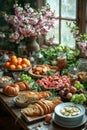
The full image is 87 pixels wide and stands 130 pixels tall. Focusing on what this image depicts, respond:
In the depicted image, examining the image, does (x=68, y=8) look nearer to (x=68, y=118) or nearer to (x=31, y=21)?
(x=31, y=21)

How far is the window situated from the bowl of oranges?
62 centimetres

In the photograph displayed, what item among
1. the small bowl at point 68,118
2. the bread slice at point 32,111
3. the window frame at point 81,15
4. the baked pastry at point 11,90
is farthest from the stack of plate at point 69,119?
the window frame at point 81,15

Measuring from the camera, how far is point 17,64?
2713 millimetres

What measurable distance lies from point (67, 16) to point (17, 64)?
788 millimetres

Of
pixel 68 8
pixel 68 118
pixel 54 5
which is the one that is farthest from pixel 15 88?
pixel 54 5

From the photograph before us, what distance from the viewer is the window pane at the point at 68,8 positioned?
2947 mm

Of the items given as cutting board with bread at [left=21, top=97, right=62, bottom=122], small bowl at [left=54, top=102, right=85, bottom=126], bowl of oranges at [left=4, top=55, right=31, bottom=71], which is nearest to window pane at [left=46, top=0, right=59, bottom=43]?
bowl of oranges at [left=4, top=55, right=31, bottom=71]

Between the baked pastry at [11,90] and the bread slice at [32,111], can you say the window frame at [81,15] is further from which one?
the bread slice at [32,111]

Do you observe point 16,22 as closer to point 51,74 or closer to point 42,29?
point 42,29

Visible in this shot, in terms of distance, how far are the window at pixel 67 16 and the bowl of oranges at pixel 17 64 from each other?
24.3 inches

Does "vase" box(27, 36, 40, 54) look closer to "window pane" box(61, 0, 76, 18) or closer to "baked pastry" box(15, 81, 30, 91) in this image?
"window pane" box(61, 0, 76, 18)

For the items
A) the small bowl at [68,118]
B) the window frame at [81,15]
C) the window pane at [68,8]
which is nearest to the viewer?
the small bowl at [68,118]

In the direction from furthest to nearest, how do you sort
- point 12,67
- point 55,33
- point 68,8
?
point 55,33, point 68,8, point 12,67

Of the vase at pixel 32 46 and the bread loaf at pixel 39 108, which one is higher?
the vase at pixel 32 46
